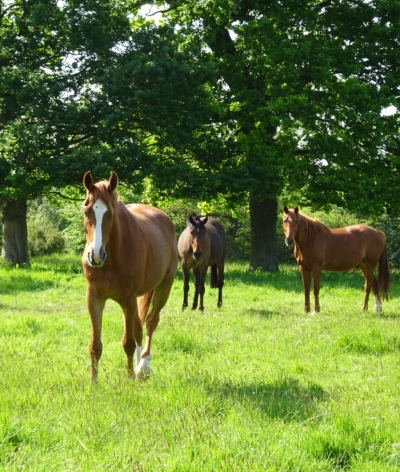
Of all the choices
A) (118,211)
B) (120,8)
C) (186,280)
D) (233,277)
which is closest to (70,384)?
(118,211)

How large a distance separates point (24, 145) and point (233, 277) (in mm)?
8583

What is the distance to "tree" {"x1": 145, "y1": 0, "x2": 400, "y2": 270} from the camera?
1914cm

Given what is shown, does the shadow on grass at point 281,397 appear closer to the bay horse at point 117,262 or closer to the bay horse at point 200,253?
the bay horse at point 117,262

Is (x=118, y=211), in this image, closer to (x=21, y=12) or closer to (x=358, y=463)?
(x=358, y=463)

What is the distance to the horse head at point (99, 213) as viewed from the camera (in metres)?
5.29

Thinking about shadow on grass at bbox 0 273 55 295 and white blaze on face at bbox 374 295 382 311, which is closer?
white blaze on face at bbox 374 295 382 311

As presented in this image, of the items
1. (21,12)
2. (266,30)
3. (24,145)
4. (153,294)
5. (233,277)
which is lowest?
(233,277)

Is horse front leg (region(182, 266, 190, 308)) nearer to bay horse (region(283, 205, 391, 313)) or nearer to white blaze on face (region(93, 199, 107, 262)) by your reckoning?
bay horse (region(283, 205, 391, 313))

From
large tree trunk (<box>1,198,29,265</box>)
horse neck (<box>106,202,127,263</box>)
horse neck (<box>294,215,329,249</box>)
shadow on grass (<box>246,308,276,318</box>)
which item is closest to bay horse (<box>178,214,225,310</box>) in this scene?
shadow on grass (<box>246,308,276,318</box>)

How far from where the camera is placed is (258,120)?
66.6 ft

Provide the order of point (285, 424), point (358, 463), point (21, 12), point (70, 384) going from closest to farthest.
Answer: point (358, 463) < point (285, 424) < point (70, 384) < point (21, 12)

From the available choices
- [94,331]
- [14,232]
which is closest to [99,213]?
[94,331]

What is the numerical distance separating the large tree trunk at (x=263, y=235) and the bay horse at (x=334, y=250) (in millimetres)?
8064

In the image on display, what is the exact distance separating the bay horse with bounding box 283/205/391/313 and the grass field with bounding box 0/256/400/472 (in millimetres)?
2506
